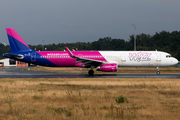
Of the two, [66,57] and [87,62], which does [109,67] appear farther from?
[66,57]

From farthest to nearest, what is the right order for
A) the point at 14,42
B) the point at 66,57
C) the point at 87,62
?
the point at 14,42 → the point at 66,57 → the point at 87,62

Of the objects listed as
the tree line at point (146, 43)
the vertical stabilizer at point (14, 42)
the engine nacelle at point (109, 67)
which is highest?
the tree line at point (146, 43)

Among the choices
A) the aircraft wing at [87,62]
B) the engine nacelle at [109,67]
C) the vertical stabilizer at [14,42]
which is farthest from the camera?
the vertical stabilizer at [14,42]

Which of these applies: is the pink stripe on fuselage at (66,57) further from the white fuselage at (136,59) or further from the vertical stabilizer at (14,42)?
the vertical stabilizer at (14,42)

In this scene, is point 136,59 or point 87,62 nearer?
point 87,62

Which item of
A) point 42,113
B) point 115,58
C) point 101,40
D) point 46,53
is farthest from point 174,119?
point 101,40

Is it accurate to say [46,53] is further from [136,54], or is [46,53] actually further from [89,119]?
[89,119]

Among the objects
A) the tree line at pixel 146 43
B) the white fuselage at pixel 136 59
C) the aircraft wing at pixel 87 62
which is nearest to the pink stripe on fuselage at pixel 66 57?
the white fuselage at pixel 136 59

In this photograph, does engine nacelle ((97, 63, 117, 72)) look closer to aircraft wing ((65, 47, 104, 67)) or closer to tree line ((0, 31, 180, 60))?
aircraft wing ((65, 47, 104, 67))

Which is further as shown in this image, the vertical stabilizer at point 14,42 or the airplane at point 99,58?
the vertical stabilizer at point 14,42

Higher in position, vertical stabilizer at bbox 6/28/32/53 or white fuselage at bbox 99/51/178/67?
vertical stabilizer at bbox 6/28/32/53

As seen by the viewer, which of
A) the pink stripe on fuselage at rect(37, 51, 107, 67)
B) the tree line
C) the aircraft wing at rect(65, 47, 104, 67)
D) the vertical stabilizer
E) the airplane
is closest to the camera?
the aircraft wing at rect(65, 47, 104, 67)

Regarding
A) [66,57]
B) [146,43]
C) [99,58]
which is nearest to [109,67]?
[99,58]

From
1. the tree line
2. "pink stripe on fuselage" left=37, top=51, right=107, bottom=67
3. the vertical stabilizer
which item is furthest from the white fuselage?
the tree line
